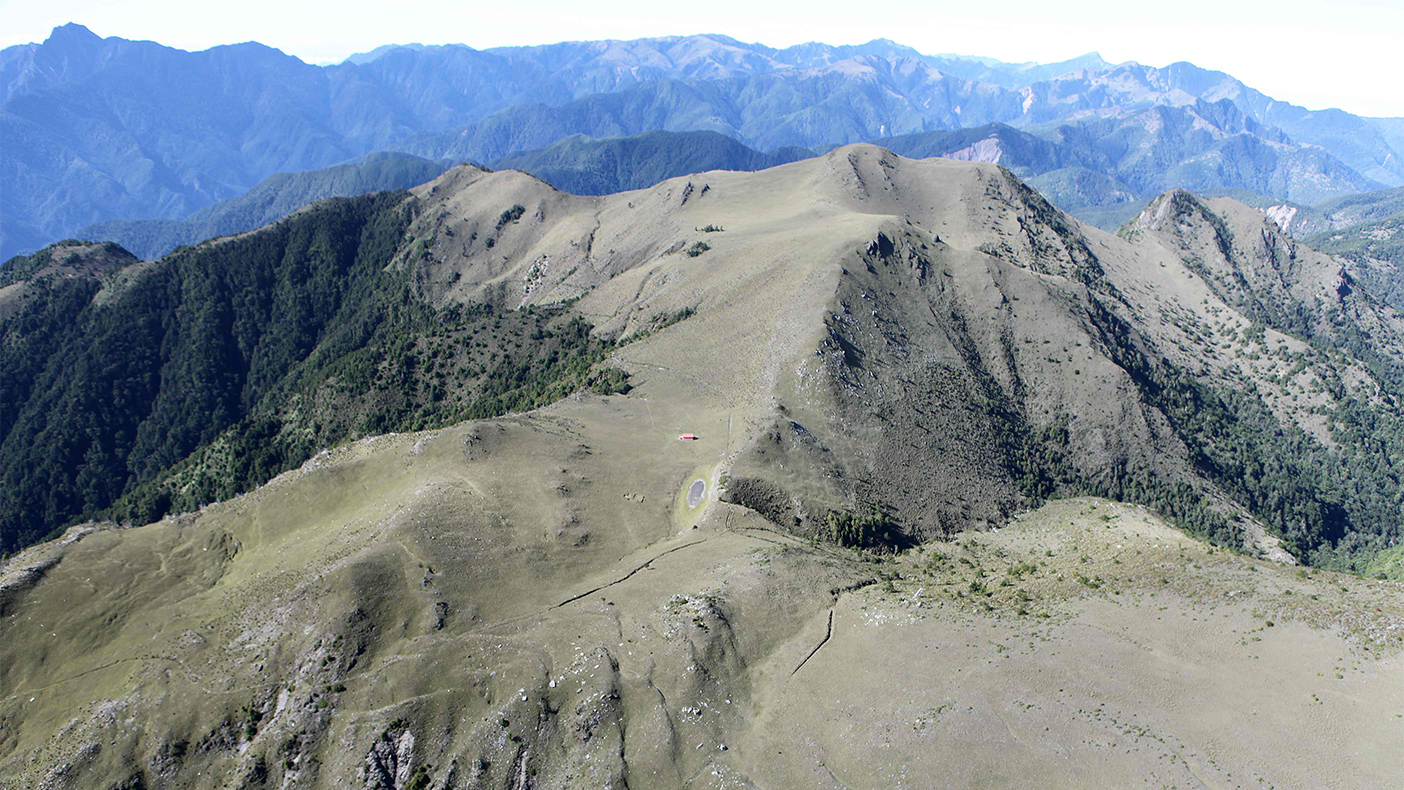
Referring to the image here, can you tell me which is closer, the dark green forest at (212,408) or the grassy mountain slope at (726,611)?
the grassy mountain slope at (726,611)

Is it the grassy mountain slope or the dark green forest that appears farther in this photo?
the dark green forest

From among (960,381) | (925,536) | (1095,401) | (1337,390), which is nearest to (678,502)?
(925,536)

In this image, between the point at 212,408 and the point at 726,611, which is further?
the point at 212,408

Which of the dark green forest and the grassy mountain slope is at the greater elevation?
the grassy mountain slope

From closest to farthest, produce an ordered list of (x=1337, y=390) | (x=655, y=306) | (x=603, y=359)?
(x=603, y=359), (x=655, y=306), (x=1337, y=390)

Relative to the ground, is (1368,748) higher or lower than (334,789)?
higher

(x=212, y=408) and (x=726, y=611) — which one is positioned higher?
(x=726, y=611)

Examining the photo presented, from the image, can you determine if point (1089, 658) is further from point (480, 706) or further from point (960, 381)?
point (960, 381)

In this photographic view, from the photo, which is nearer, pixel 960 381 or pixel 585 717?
pixel 585 717
